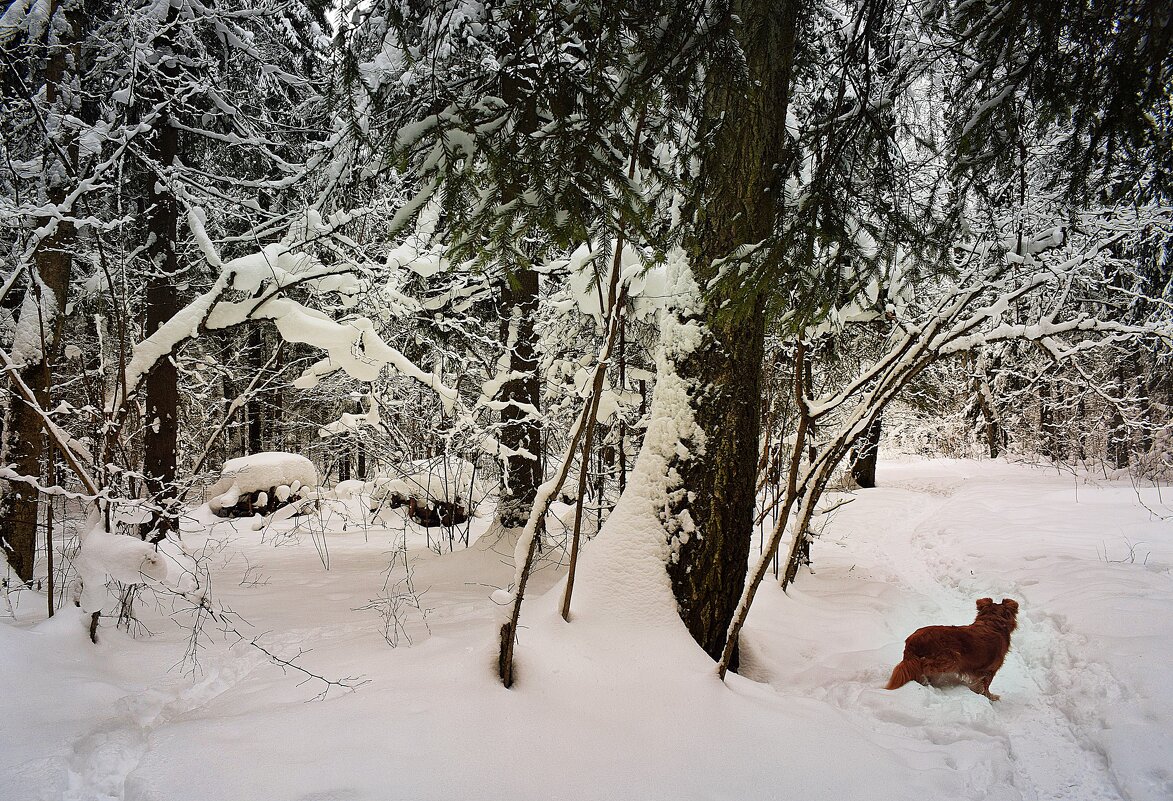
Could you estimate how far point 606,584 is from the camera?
122 inches

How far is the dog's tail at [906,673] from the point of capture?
2.96 meters

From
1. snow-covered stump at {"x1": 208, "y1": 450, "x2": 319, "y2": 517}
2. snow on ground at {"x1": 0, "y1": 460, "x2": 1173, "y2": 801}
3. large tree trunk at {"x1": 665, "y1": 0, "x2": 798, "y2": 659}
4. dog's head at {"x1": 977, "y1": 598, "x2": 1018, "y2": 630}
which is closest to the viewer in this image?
snow on ground at {"x1": 0, "y1": 460, "x2": 1173, "y2": 801}

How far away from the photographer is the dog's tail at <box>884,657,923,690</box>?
2963mm

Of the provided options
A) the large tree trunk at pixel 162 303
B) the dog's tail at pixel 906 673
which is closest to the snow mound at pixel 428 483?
the large tree trunk at pixel 162 303

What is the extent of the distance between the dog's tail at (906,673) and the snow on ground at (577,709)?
5 cm

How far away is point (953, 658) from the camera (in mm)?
2924

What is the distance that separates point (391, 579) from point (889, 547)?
7.04 meters

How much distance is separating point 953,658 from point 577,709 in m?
2.00

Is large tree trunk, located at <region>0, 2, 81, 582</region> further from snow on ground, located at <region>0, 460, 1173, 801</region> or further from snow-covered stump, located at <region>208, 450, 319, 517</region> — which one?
snow-covered stump, located at <region>208, 450, 319, 517</region>

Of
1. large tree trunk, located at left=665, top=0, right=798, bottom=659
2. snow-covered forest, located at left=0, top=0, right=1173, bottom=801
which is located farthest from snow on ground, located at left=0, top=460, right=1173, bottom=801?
large tree trunk, located at left=665, top=0, right=798, bottom=659

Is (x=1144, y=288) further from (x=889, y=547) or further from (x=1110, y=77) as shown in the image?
(x=1110, y=77)

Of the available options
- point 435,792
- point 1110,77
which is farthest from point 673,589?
point 1110,77

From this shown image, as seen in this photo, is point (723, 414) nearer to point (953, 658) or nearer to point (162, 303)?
point (953, 658)

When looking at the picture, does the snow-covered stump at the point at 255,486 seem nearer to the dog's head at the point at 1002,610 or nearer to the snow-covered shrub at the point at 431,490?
the snow-covered shrub at the point at 431,490
